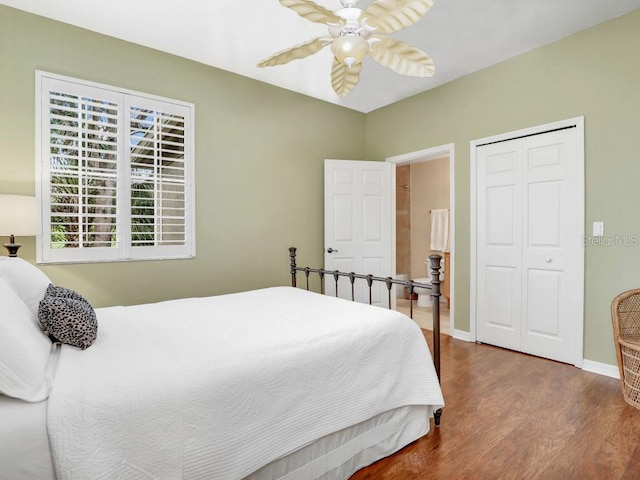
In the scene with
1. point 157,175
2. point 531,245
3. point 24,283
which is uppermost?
point 157,175

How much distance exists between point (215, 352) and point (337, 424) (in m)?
0.60

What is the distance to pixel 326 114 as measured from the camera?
4.59m

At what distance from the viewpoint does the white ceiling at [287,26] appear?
2652 mm

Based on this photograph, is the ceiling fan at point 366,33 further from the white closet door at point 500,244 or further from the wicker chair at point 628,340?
the wicker chair at point 628,340

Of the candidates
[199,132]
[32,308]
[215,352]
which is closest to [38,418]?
[215,352]

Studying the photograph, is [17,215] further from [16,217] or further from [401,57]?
[401,57]

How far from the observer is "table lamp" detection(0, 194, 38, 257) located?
7.61 ft

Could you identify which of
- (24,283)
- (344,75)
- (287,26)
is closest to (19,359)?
(24,283)

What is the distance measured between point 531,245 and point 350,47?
2.49 meters

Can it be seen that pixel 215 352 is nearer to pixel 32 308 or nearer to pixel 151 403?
pixel 151 403

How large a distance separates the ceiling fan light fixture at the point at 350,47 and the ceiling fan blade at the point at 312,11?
0.10 meters

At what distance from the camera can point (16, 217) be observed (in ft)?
7.75

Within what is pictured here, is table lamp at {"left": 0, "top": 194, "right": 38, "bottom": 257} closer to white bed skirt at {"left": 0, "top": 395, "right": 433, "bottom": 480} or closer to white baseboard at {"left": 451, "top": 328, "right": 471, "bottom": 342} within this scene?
white bed skirt at {"left": 0, "top": 395, "right": 433, "bottom": 480}

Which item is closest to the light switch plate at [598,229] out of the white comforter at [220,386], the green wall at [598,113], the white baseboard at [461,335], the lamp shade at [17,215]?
the green wall at [598,113]
